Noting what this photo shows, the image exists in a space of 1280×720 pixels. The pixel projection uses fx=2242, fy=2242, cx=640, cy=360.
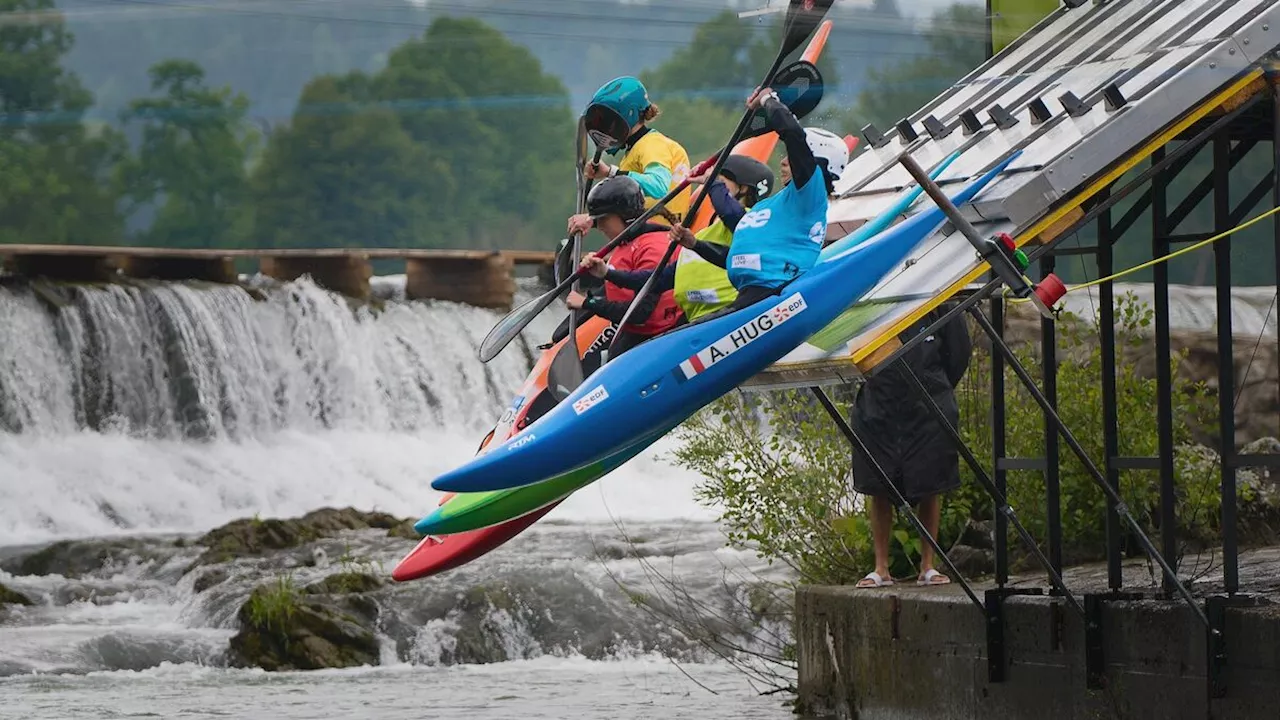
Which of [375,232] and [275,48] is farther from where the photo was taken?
[275,48]

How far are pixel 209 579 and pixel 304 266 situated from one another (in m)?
10.0

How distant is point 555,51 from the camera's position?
5450 cm

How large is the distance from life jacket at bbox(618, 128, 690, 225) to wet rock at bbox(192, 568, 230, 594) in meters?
8.34

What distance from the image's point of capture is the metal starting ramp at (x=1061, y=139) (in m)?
7.45

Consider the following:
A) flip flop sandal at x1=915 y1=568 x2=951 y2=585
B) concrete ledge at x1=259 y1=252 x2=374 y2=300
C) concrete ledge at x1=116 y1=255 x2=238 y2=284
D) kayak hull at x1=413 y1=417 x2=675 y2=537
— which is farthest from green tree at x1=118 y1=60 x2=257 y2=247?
Answer: kayak hull at x1=413 y1=417 x2=675 y2=537

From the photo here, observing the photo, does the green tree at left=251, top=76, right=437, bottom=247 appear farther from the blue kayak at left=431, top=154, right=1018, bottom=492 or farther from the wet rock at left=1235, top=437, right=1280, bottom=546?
the blue kayak at left=431, top=154, right=1018, bottom=492

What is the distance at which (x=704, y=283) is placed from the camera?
8242 mm

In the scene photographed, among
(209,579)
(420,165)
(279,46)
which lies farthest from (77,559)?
(279,46)

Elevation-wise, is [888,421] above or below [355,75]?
below

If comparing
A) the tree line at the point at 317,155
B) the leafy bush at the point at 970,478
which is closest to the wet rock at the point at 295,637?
the leafy bush at the point at 970,478

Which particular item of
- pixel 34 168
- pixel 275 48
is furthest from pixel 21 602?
pixel 275 48

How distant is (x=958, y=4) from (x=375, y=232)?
34.5 m

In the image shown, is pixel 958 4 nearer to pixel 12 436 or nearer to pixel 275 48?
pixel 12 436

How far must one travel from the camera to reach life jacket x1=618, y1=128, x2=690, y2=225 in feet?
29.9
